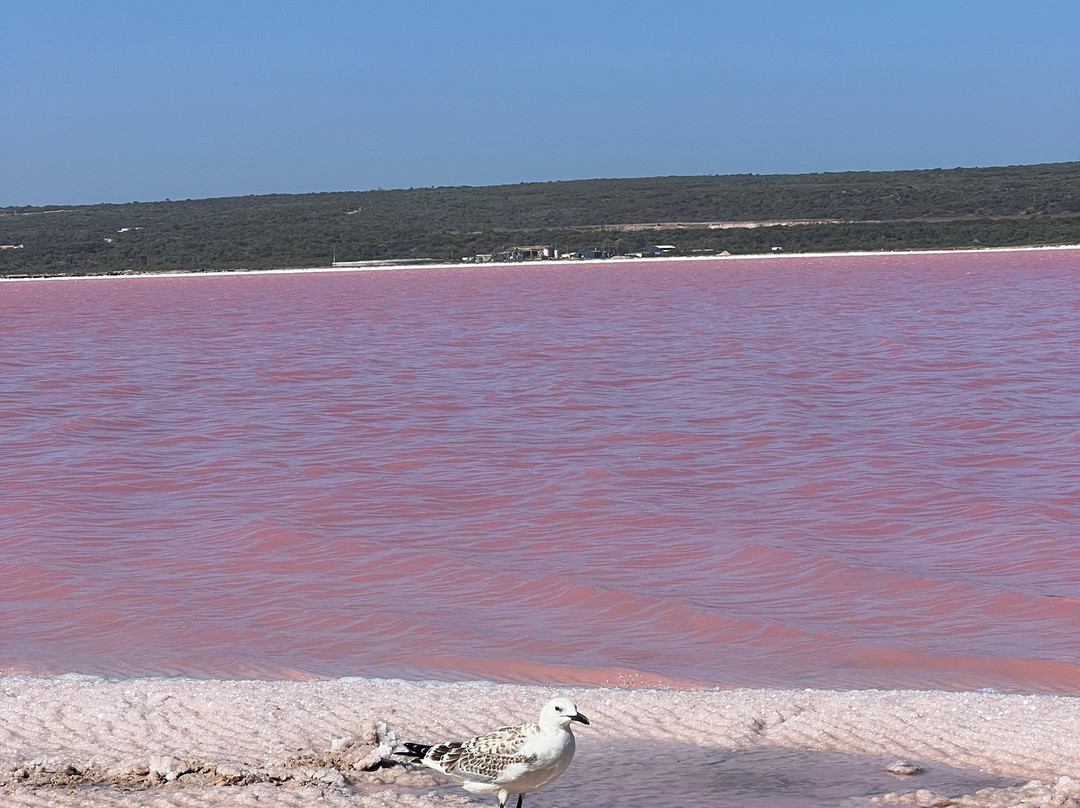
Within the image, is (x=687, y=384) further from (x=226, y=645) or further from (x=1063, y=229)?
(x=1063, y=229)

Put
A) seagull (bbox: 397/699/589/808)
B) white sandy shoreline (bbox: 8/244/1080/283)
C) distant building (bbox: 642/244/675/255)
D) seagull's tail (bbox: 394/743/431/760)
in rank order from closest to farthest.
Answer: seagull (bbox: 397/699/589/808) → seagull's tail (bbox: 394/743/431/760) → white sandy shoreline (bbox: 8/244/1080/283) → distant building (bbox: 642/244/675/255)

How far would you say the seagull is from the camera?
4.00 metres

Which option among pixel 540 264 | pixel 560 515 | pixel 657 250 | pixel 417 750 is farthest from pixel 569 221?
pixel 417 750

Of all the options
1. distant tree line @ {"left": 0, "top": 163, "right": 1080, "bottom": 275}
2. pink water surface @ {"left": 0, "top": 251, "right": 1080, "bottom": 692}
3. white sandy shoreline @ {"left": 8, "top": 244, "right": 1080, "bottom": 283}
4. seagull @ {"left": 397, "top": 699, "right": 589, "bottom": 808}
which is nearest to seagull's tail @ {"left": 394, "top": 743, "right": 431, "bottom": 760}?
seagull @ {"left": 397, "top": 699, "right": 589, "bottom": 808}

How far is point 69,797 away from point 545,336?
2215 centimetres

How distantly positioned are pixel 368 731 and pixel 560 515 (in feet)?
15.5

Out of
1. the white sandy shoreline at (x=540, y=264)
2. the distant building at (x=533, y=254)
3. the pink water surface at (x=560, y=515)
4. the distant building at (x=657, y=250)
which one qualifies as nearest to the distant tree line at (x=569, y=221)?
the distant building at (x=657, y=250)

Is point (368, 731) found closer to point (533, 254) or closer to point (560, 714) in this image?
point (560, 714)

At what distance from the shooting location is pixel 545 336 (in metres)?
26.3

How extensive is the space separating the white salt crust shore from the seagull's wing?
27 centimetres

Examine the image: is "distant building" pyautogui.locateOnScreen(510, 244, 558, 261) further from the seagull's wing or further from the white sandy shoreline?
the seagull's wing

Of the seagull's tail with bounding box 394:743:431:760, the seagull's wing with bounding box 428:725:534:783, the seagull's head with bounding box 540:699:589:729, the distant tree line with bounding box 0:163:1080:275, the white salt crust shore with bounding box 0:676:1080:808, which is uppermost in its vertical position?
the distant tree line with bounding box 0:163:1080:275

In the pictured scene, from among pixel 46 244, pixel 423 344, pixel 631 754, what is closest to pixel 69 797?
pixel 631 754

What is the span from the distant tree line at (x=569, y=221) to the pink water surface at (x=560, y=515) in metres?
61.1
